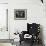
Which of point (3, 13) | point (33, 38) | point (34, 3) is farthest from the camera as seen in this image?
point (3, 13)

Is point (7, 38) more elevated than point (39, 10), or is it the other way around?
point (39, 10)

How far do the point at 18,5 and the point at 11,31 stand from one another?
1.21 metres

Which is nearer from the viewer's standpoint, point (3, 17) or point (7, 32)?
point (7, 32)

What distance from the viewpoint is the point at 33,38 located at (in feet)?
12.9

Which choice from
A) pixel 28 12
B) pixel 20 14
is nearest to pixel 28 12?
pixel 28 12

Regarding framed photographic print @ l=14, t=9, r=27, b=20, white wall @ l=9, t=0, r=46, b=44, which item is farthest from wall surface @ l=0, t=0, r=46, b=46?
framed photographic print @ l=14, t=9, r=27, b=20

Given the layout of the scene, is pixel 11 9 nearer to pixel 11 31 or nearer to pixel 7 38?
pixel 11 31

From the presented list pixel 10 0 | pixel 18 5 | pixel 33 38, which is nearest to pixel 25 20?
pixel 18 5

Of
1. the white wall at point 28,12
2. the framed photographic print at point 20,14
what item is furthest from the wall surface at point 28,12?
the framed photographic print at point 20,14

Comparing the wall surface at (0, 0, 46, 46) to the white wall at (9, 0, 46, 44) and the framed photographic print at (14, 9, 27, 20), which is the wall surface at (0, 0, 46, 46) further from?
the framed photographic print at (14, 9, 27, 20)

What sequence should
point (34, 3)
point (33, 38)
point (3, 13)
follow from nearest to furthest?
point (33, 38) → point (34, 3) → point (3, 13)

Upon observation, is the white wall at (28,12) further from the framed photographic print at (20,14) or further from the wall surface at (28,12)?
the framed photographic print at (20,14)

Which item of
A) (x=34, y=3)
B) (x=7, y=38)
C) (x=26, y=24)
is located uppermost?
(x=34, y=3)

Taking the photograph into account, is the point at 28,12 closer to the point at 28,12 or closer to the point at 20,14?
the point at 28,12
